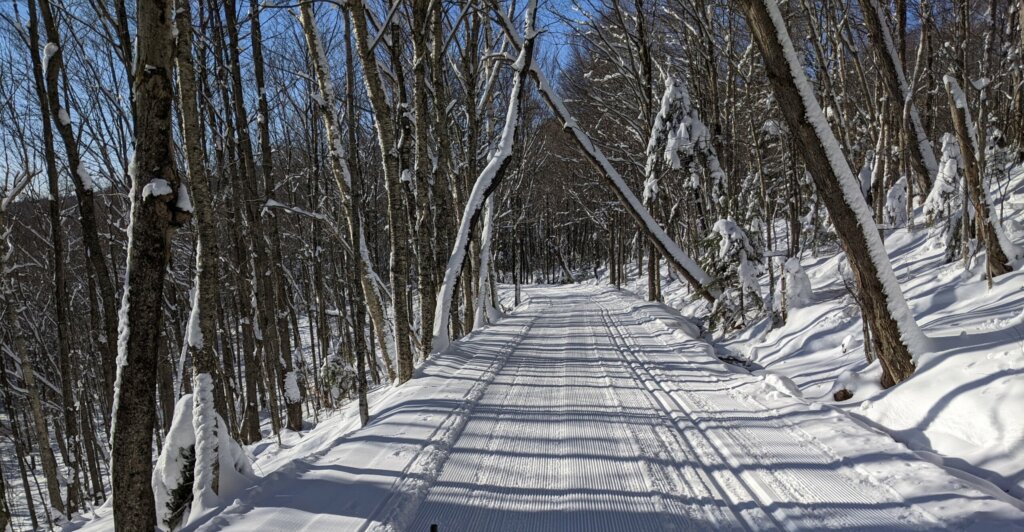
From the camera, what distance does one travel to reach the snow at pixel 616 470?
3111mm

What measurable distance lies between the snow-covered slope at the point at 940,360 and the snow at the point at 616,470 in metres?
0.33

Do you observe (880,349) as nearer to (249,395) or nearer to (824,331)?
(824,331)

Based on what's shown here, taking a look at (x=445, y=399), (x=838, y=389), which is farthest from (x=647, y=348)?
(x=445, y=399)

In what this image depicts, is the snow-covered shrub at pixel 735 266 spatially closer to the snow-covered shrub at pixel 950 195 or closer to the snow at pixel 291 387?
the snow-covered shrub at pixel 950 195

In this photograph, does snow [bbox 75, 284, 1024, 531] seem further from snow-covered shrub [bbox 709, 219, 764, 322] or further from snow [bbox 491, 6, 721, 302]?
snow [bbox 491, 6, 721, 302]

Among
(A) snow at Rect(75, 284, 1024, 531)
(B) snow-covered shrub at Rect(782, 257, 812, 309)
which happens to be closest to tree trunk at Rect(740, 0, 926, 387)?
(A) snow at Rect(75, 284, 1024, 531)

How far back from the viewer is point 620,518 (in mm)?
3146

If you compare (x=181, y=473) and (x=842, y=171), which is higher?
(x=842, y=171)

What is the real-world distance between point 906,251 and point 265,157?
45.7 ft

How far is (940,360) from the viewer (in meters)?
4.73

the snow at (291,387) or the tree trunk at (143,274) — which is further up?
the tree trunk at (143,274)

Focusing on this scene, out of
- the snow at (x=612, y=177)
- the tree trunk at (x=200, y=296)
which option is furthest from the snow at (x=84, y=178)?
the snow at (x=612, y=177)

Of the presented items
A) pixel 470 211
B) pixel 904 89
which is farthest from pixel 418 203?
pixel 904 89

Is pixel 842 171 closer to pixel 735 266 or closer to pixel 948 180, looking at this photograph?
pixel 948 180
